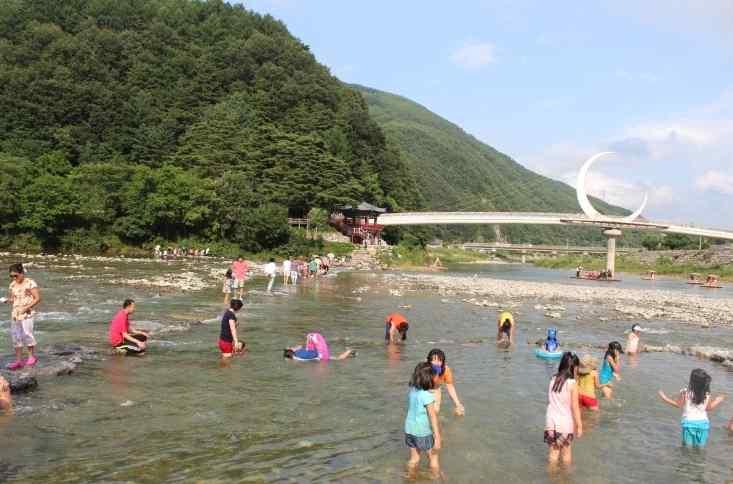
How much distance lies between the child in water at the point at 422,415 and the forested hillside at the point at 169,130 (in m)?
52.0

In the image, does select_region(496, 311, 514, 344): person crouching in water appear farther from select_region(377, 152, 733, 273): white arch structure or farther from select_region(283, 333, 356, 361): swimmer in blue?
select_region(377, 152, 733, 273): white arch structure

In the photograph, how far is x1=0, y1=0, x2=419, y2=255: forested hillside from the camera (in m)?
56.1

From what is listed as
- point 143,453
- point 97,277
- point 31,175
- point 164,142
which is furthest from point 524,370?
point 164,142

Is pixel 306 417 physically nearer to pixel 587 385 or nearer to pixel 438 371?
pixel 438 371

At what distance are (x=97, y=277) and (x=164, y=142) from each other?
2238 inches

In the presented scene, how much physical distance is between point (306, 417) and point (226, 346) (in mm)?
4238

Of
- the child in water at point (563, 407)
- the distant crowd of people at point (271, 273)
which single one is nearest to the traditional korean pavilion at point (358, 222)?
the distant crowd of people at point (271, 273)

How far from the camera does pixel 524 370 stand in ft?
42.3

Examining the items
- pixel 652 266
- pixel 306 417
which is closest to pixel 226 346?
pixel 306 417

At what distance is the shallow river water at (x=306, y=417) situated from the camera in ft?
22.3

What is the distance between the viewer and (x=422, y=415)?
21.8 feet

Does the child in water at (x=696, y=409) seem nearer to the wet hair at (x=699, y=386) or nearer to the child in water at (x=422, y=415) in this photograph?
the wet hair at (x=699, y=386)

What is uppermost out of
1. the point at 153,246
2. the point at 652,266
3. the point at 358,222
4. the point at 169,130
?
the point at 169,130

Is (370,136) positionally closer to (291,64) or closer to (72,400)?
(291,64)
